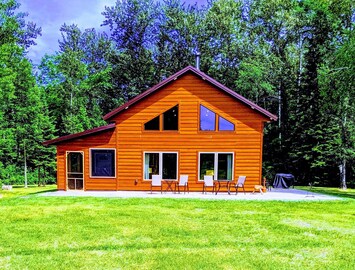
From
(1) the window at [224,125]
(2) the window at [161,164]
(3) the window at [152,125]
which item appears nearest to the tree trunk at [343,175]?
(1) the window at [224,125]

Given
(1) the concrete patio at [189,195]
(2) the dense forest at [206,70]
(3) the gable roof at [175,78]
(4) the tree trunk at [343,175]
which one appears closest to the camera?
(1) the concrete patio at [189,195]

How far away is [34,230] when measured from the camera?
709cm

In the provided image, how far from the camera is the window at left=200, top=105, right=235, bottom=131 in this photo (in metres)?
13.5

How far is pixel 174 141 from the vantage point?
13500 millimetres

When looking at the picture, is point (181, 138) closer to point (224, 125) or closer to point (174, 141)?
point (174, 141)

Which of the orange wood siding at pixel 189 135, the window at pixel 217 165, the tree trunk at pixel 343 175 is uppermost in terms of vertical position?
the orange wood siding at pixel 189 135

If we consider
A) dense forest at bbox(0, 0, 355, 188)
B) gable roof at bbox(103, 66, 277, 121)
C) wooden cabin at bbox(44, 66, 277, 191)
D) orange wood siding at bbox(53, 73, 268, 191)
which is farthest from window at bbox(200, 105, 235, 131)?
dense forest at bbox(0, 0, 355, 188)

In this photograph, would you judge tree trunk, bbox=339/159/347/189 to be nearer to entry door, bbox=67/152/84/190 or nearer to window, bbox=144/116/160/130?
window, bbox=144/116/160/130

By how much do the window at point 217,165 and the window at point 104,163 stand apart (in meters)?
4.07

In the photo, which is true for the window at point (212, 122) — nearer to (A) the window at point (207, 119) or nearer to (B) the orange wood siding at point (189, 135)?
(A) the window at point (207, 119)

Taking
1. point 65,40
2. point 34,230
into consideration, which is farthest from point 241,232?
point 65,40

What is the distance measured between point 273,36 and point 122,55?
14.7 metres

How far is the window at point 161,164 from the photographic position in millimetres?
13461

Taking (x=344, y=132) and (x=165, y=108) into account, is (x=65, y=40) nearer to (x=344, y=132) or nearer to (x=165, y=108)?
(x=165, y=108)
